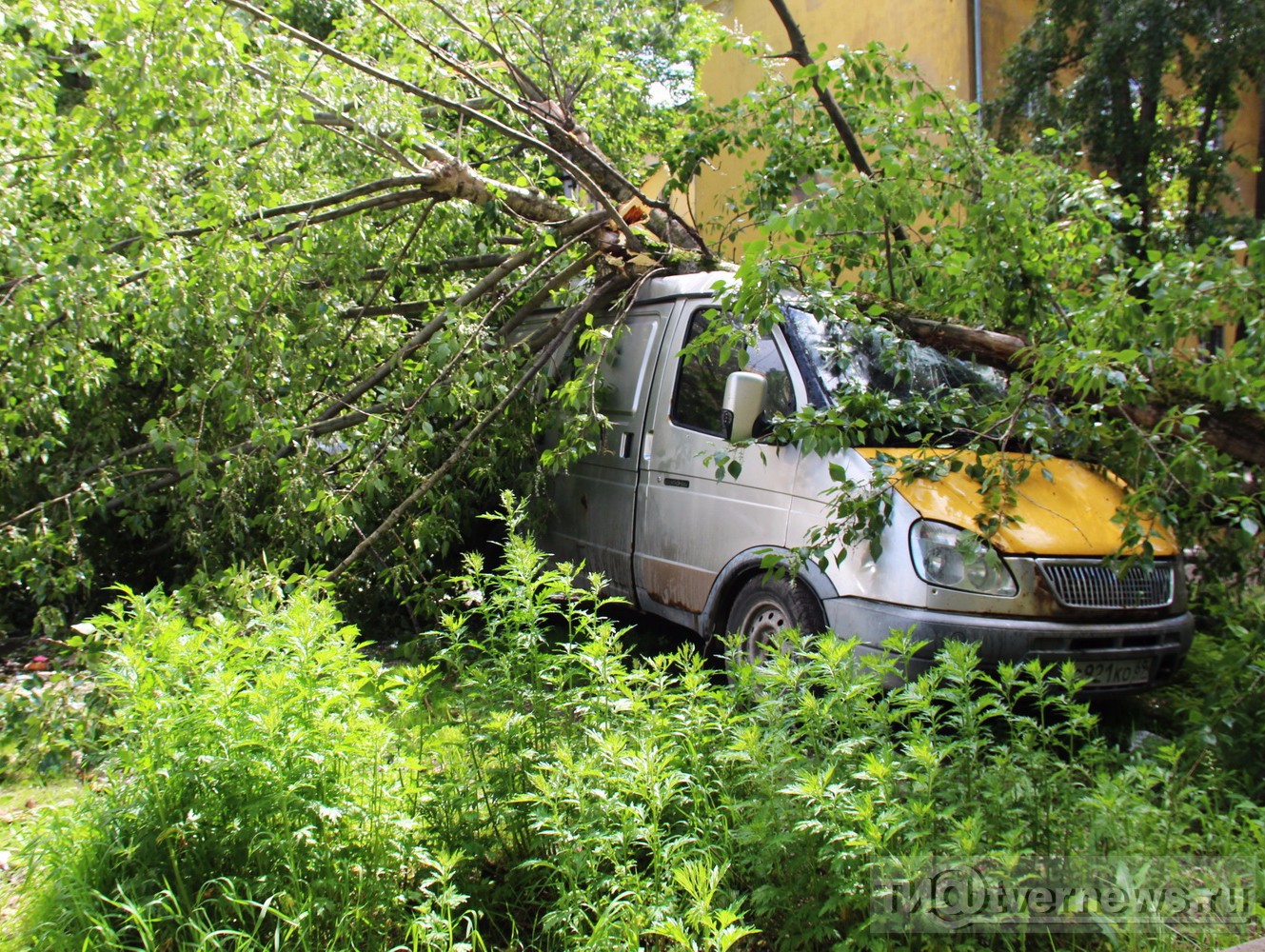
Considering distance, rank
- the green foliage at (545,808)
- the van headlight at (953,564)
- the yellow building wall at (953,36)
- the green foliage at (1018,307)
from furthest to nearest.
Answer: the yellow building wall at (953,36) < the van headlight at (953,564) < the green foliage at (1018,307) < the green foliage at (545,808)

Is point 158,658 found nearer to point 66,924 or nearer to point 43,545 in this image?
point 66,924

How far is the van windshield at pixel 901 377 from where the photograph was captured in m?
4.50

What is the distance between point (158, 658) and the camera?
10.0 feet

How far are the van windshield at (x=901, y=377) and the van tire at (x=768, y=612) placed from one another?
0.84m

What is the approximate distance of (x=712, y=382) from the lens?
5449 millimetres

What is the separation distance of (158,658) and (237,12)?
13.5ft

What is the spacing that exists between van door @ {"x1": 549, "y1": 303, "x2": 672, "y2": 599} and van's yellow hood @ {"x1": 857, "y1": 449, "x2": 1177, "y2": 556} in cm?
172

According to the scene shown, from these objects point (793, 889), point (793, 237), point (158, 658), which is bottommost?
point (793, 889)

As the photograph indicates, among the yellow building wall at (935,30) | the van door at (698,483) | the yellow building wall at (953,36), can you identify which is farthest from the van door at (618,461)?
the yellow building wall at (953,36)

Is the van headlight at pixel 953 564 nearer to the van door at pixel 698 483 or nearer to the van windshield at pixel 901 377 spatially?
the van windshield at pixel 901 377

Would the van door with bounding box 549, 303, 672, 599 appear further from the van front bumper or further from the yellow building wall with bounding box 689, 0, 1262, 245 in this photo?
the yellow building wall with bounding box 689, 0, 1262, 245

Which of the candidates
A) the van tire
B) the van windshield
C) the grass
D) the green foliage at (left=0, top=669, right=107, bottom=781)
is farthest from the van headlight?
the green foliage at (left=0, top=669, right=107, bottom=781)

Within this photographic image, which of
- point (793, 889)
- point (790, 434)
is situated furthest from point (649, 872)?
point (790, 434)

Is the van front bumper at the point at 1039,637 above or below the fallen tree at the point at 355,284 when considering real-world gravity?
below
